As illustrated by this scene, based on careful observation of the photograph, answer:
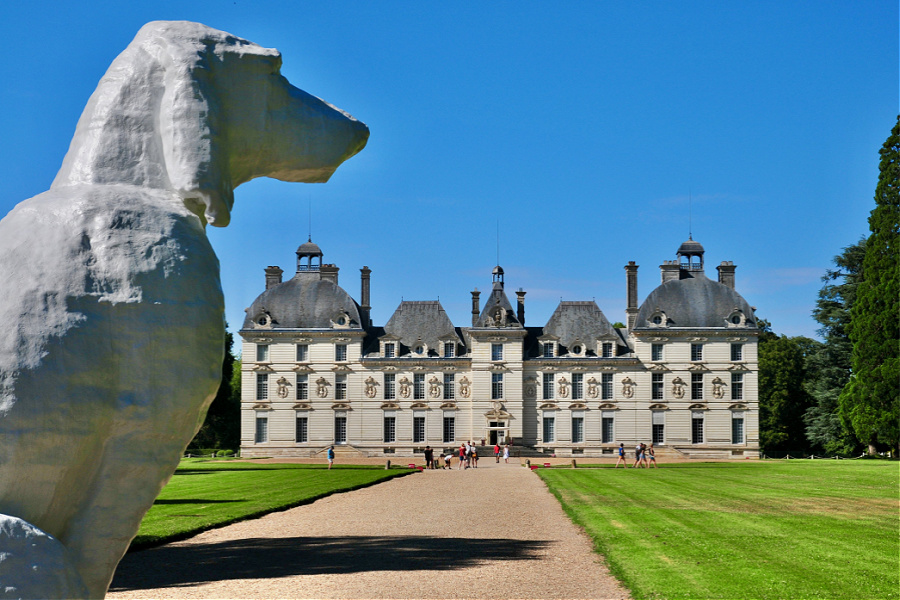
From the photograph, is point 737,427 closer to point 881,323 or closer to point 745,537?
point 881,323

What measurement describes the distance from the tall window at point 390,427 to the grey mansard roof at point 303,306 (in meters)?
5.47

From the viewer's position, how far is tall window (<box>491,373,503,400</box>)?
157 feet

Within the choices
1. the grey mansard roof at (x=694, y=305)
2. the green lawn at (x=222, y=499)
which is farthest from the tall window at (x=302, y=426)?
the green lawn at (x=222, y=499)

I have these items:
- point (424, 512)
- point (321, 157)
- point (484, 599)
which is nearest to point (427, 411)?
point (424, 512)

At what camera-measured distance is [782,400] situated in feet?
169

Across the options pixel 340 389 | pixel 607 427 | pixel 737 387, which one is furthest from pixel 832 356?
pixel 340 389

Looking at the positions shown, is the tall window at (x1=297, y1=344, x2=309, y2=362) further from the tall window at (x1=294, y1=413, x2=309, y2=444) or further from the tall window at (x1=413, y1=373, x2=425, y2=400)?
the tall window at (x1=413, y1=373, x2=425, y2=400)

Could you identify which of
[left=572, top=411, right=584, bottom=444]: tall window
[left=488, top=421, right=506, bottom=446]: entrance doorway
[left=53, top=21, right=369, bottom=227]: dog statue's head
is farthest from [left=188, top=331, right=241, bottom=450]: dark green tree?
[left=53, top=21, right=369, bottom=227]: dog statue's head

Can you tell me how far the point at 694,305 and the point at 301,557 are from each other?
4178cm

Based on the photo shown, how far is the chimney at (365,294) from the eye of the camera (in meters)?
50.3

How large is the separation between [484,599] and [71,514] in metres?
5.83

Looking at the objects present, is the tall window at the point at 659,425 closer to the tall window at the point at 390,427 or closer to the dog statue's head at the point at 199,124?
the tall window at the point at 390,427

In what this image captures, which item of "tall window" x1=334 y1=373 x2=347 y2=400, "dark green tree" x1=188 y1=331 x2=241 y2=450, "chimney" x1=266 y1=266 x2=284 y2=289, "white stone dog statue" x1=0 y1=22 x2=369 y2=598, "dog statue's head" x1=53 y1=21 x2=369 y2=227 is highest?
"chimney" x1=266 y1=266 x2=284 y2=289

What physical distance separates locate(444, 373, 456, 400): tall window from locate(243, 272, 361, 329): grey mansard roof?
594cm
